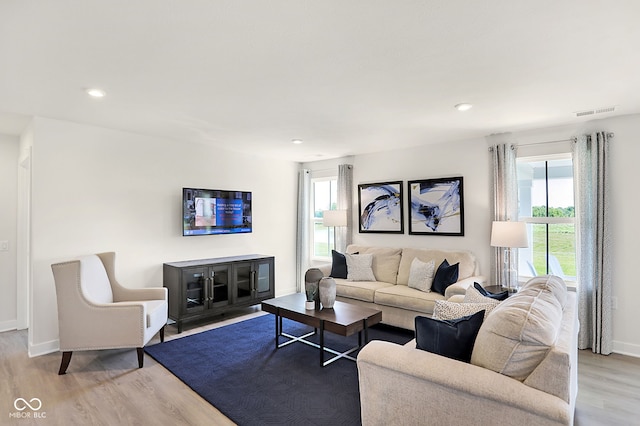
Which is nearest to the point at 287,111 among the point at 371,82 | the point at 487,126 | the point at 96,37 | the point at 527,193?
the point at 371,82

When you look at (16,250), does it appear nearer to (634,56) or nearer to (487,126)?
(487,126)

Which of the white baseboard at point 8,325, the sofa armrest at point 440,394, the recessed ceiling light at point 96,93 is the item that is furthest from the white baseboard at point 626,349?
the white baseboard at point 8,325

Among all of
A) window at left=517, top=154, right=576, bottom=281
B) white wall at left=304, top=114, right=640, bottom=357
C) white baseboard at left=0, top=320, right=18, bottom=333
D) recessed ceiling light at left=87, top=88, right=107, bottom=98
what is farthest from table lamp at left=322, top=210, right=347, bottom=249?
white baseboard at left=0, top=320, right=18, bottom=333

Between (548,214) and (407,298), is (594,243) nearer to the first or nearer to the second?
→ (548,214)

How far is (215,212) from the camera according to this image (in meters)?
4.95

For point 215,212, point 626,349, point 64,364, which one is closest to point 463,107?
point 626,349

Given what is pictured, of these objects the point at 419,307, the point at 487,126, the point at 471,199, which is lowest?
the point at 419,307

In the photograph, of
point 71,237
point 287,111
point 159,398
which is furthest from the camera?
point 71,237

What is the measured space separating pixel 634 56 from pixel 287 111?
2615 millimetres

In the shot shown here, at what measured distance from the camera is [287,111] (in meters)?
3.39

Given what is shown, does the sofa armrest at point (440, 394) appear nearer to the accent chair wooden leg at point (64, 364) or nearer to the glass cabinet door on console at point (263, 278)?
the accent chair wooden leg at point (64, 364)

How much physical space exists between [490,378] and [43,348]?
4111 mm

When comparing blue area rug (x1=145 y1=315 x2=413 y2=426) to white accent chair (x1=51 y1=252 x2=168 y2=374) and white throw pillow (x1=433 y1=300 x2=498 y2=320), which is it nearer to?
white accent chair (x1=51 y1=252 x2=168 y2=374)

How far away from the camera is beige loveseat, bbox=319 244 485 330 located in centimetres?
388
